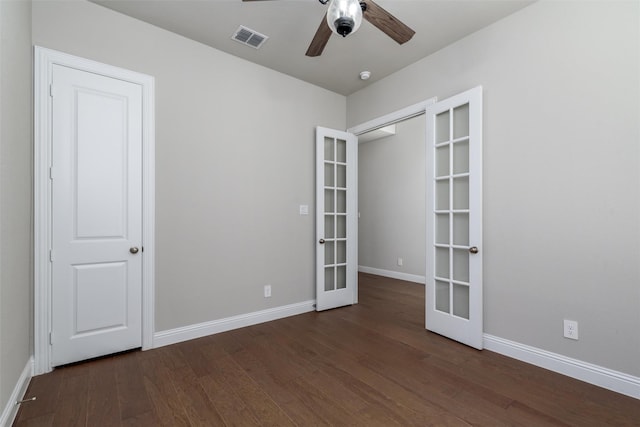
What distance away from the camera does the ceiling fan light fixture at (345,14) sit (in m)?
1.67

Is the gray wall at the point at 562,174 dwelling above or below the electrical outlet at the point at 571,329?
above

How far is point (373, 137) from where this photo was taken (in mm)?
6223

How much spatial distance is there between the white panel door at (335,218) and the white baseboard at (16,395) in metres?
2.65

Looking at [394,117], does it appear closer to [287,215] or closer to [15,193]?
[287,215]

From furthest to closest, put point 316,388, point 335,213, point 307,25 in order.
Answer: point 335,213 < point 307,25 < point 316,388

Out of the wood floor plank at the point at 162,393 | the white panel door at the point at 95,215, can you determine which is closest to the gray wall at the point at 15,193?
the white panel door at the point at 95,215

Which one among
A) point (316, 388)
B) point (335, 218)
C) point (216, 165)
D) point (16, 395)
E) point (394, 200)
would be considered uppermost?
point (216, 165)

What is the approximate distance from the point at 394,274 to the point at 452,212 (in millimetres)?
3155

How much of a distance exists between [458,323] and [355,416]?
1.56 meters

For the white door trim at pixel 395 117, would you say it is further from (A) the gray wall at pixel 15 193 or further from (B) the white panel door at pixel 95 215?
(A) the gray wall at pixel 15 193

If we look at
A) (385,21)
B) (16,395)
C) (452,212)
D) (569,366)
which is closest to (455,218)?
(452,212)

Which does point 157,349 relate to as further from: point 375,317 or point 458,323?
point 458,323

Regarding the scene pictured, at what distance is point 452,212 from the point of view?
2.96 metres

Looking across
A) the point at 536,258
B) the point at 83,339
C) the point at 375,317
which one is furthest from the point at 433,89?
the point at 83,339
